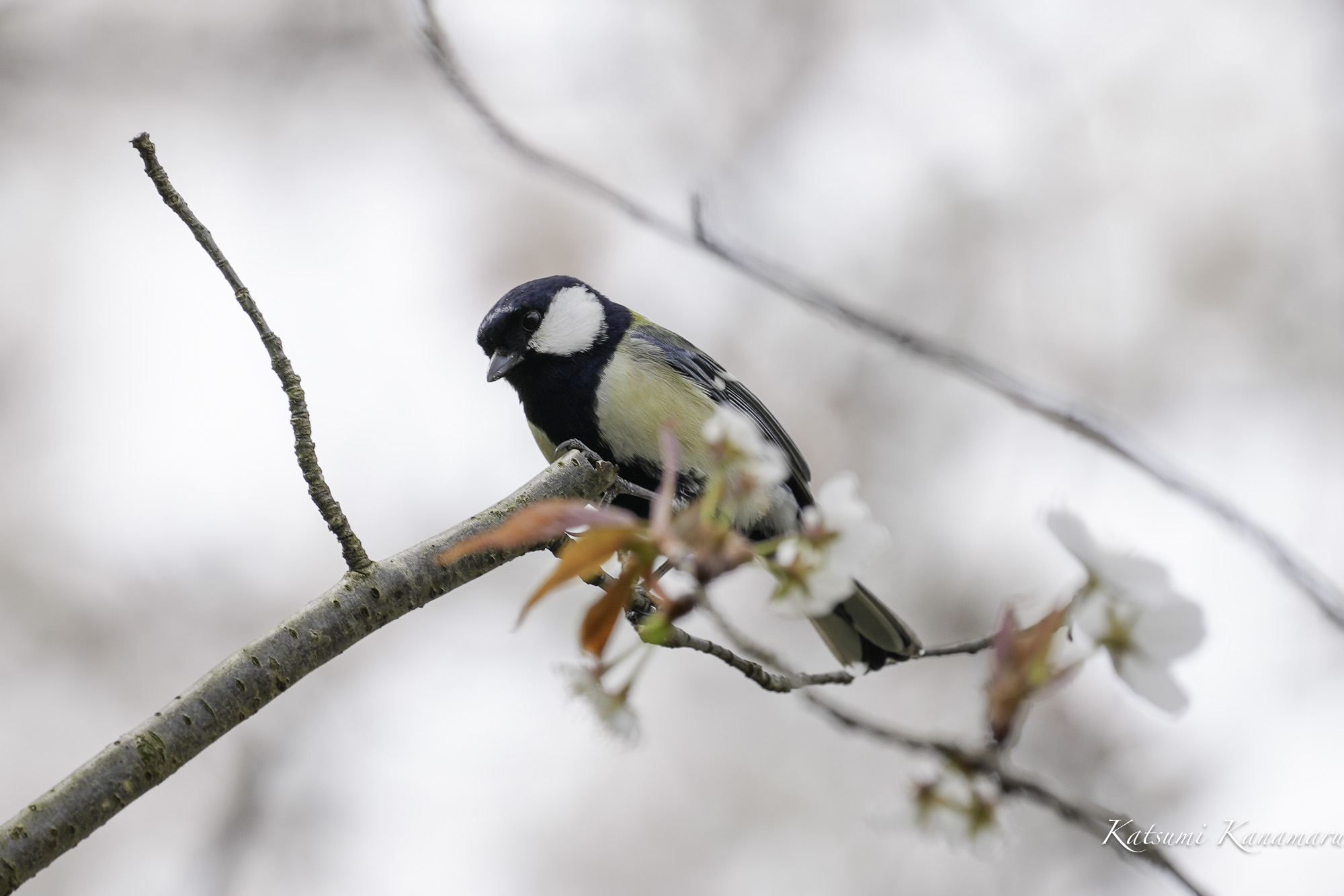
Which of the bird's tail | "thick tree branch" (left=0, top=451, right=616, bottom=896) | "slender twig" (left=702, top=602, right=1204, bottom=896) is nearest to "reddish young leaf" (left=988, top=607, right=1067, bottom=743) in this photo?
"slender twig" (left=702, top=602, right=1204, bottom=896)

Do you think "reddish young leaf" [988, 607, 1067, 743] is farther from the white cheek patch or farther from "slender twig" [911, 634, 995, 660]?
the white cheek patch

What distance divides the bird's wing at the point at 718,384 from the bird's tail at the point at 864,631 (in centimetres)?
54

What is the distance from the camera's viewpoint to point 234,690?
1.45 metres

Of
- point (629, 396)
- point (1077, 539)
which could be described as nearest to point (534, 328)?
point (629, 396)

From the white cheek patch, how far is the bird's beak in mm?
61

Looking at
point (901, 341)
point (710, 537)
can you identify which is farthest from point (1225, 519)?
point (710, 537)

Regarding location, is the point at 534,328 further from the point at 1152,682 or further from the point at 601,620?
the point at 1152,682

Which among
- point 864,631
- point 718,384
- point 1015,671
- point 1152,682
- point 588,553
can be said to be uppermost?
point 588,553

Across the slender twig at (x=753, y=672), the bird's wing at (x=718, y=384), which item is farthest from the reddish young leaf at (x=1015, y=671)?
the bird's wing at (x=718, y=384)

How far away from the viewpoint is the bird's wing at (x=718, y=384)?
11.5 feet

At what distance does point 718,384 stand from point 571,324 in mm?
558

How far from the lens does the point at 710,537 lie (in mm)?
996

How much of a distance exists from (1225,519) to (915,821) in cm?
58

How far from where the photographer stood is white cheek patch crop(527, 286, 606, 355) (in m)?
3.33
